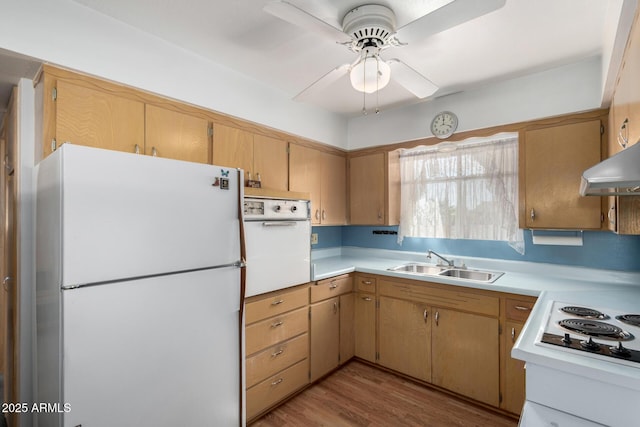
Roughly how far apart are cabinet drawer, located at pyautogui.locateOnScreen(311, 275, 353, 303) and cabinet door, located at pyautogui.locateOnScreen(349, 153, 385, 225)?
0.79 m

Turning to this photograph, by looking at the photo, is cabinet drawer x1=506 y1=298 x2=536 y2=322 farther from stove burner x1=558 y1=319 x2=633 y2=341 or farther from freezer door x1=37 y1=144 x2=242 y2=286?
freezer door x1=37 y1=144 x2=242 y2=286

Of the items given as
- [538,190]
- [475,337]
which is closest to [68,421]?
[475,337]

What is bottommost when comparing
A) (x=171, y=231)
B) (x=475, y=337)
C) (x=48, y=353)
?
(x=475, y=337)

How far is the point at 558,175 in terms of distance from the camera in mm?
2359

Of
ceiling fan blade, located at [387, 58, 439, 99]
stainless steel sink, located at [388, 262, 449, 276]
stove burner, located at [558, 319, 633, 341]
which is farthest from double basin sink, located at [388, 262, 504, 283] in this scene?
ceiling fan blade, located at [387, 58, 439, 99]

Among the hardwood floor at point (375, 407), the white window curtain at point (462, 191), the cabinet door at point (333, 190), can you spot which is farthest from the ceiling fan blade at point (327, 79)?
the hardwood floor at point (375, 407)

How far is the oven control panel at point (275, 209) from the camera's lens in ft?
6.86

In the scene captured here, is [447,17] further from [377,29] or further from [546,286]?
[546,286]

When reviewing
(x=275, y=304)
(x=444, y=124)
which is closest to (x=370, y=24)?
(x=444, y=124)

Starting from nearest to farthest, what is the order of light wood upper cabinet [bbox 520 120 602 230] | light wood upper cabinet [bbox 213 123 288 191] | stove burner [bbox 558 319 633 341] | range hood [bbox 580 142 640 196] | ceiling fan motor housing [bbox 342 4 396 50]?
range hood [bbox 580 142 640 196] < stove burner [bbox 558 319 633 341] < ceiling fan motor housing [bbox 342 4 396 50] < light wood upper cabinet [bbox 520 120 602 230] < light wood upper cabinet [bbox 213 123 288 191]

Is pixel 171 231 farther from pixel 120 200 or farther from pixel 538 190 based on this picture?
pixel 538 190

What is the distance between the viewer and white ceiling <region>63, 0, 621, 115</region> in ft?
5.40

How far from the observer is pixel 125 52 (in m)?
1.83

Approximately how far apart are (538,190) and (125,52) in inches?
121
